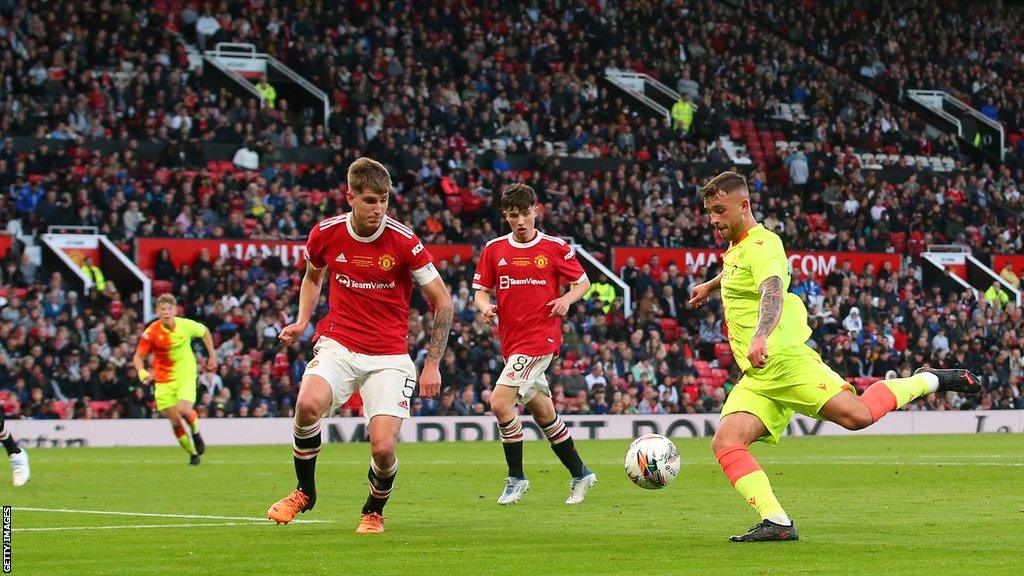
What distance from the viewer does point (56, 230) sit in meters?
31.9

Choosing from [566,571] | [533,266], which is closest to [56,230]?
[533,266]

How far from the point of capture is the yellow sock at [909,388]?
1067cm

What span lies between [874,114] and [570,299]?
35613 millimetres

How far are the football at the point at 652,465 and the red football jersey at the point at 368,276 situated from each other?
1.75 meters

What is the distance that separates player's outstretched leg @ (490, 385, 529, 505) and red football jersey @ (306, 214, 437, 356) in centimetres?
323

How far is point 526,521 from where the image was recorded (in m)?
12.1

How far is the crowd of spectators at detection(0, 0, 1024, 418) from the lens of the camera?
30797 millimetres

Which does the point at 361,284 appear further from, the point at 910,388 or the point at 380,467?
the point at 910,388

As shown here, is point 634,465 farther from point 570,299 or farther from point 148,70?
point 148,70

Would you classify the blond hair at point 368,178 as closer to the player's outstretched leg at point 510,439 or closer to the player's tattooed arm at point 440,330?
the player's tattooed arm at point 440,330

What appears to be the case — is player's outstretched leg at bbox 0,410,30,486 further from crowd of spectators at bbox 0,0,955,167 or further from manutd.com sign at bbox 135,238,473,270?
crowd of spectators at bbox 0,0,955,167

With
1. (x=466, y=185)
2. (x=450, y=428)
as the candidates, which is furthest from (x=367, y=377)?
(x=466, y=185)

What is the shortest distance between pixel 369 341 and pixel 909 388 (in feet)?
11.7

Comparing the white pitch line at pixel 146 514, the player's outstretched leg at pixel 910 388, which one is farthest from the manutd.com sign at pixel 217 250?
the player's outstretched leg at pixel 910 388
